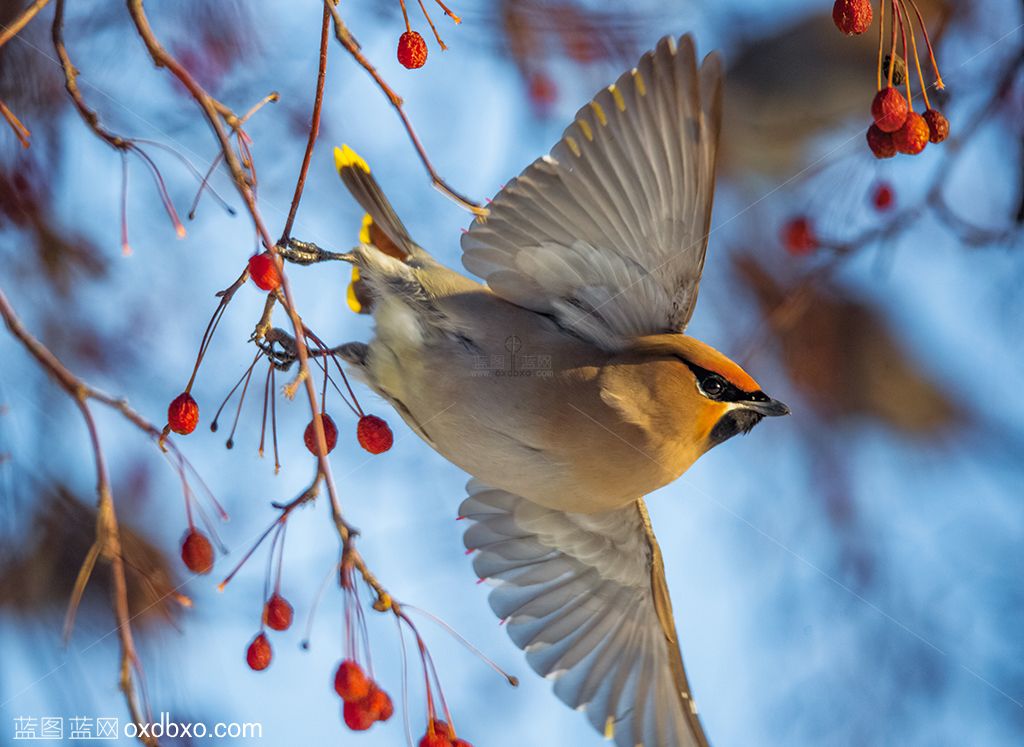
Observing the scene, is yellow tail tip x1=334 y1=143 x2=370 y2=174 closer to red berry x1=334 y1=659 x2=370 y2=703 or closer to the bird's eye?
the bird's eye

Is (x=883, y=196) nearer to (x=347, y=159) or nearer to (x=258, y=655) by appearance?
(x=347, y=159)

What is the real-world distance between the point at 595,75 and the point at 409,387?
68 centimetres

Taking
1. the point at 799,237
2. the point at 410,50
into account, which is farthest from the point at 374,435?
the point at 799,237

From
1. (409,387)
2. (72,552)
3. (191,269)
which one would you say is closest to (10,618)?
(72,552)

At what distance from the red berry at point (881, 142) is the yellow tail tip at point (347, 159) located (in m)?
0.76

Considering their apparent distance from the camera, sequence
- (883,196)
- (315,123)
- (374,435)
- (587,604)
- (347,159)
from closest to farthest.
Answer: (315,123)
(374,435)
(347,159)
(587,604)
(883,196)

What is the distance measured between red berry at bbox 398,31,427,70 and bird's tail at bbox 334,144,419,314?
0.95 ft

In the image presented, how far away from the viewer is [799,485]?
2238mm

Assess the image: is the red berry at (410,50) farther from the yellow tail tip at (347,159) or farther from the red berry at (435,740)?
the red berry at (435,740)

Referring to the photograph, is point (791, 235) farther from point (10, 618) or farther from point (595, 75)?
point (10, 618)

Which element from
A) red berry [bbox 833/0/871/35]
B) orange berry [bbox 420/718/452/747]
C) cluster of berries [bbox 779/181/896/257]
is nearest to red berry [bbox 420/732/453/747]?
orange berry [bbox 420/718/452/747]

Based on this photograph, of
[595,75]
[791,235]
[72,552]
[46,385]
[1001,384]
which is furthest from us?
[1001,384]

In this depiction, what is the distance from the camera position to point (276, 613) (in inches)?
52.5

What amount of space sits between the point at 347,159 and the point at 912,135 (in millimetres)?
846
